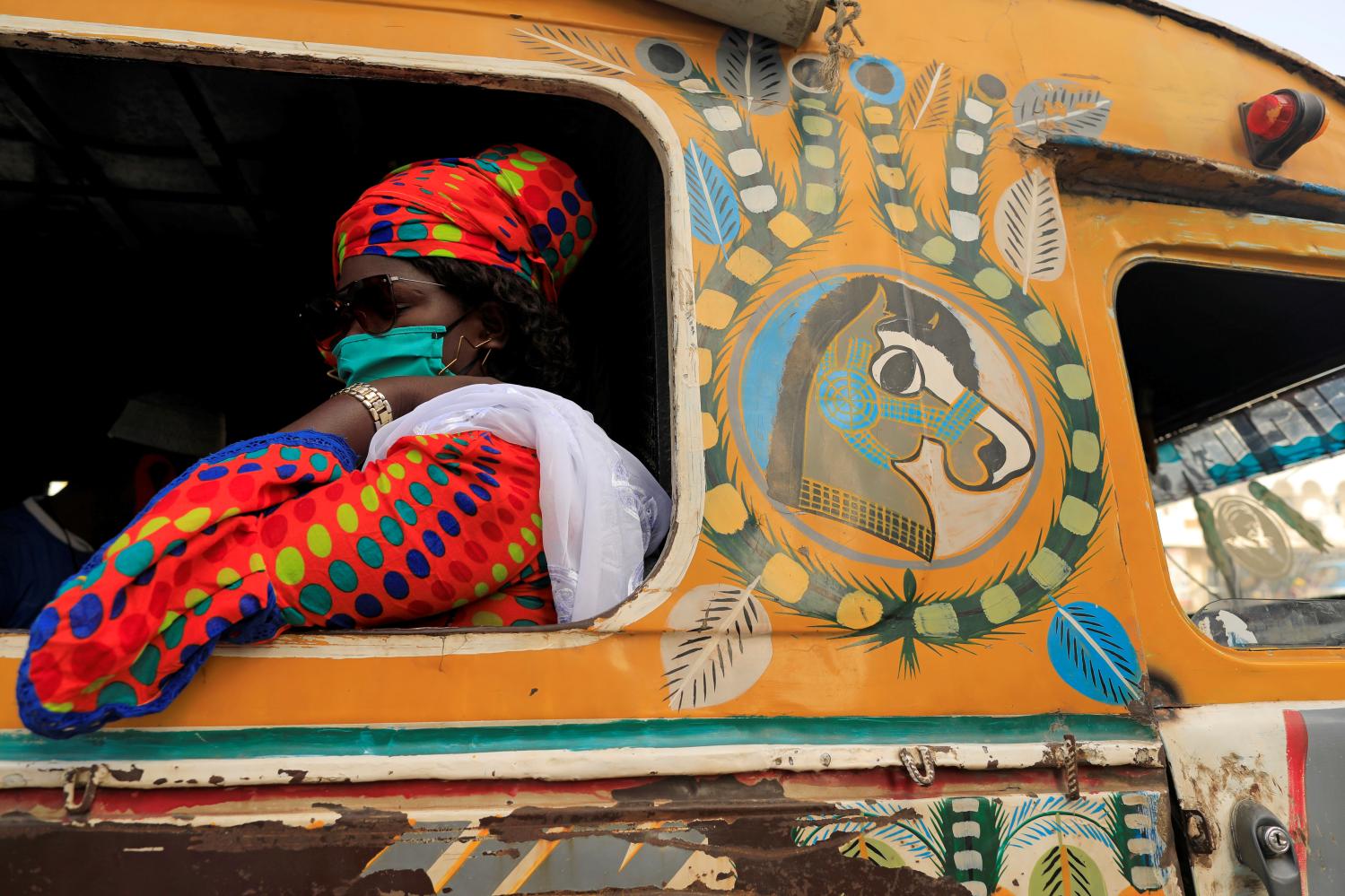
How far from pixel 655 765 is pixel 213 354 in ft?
8.33

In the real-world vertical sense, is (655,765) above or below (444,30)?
below

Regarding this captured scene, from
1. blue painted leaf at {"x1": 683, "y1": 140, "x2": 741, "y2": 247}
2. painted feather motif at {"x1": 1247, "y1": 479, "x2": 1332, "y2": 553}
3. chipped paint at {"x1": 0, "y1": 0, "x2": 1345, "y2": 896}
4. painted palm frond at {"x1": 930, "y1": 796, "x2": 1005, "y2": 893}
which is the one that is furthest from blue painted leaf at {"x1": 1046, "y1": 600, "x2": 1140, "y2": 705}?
painted feather motif at {"x1": 1247, "y1": 479, "x2": 1332, "y2": 553}

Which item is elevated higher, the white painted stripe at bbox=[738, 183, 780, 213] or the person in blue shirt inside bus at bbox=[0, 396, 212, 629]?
the white painted stripe at bbox=[738, 183, 780, 213]

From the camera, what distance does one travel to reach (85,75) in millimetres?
1884

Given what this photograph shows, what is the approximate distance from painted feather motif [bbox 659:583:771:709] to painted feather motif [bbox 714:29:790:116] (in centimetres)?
81

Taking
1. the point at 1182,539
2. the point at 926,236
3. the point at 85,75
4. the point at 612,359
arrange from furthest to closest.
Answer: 1. the point at 1182,539
2. the point at 612,359
3. the point at 85,75
4. the point at 926,236

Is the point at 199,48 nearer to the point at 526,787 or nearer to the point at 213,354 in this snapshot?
the point at 526,787

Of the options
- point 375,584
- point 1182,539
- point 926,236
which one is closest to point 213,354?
point 375,584

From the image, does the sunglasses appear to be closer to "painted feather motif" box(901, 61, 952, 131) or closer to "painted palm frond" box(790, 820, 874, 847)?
"painted feather motif" box(901, 61, 952, 131)

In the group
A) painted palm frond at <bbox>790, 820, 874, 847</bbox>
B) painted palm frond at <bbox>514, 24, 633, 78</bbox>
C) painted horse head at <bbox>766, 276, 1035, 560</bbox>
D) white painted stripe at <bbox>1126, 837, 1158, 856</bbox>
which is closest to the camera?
painted palm frond at <bbox>790, 820, 874, 847</bbox>

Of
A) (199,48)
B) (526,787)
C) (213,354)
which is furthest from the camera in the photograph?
(213,354)

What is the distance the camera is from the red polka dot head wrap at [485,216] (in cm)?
162

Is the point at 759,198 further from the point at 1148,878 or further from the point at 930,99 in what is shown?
Answer: the point at 1148,878

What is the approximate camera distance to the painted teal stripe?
3.40ft
